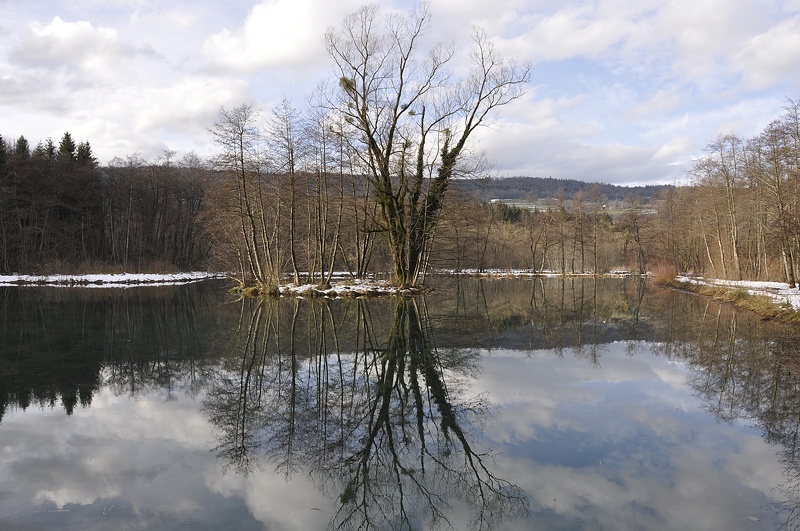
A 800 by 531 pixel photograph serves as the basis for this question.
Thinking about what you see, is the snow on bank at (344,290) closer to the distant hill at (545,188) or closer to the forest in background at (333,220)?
the forest in background at (333,220)

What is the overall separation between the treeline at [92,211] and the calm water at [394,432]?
108ft

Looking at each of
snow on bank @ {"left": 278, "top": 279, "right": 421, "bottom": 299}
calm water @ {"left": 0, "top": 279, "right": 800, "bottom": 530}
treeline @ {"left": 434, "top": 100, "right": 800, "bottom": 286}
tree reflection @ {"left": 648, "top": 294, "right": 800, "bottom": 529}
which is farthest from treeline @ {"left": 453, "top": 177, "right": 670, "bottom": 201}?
calm water @ {"left": 0, "top": 279, "right": 800, "bottom": 530}

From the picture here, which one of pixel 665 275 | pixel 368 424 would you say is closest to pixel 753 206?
pixel 665 275

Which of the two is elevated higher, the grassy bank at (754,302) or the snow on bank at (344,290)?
the snow on bank at (344,290)

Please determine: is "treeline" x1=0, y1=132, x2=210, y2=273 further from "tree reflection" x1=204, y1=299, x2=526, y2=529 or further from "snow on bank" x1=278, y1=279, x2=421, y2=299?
"tree reflection" x1=204, y1=299, x2=526, y2=529

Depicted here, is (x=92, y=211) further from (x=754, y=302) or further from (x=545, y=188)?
(x=545, y=188)

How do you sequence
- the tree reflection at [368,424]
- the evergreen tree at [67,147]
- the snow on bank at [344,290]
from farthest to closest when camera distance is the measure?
the evergreen tree at [67,147] → the snow on bank at [344,290] → the tree reflection at [368,424]

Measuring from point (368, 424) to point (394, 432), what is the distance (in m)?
0.43

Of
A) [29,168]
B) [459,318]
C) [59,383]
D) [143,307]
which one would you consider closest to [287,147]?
[143,307]

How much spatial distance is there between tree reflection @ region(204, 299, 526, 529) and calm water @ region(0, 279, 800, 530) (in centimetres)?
3

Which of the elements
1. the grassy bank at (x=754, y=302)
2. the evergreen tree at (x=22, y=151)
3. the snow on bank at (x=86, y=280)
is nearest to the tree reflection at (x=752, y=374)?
the grassy bank at (x=754, y=302)

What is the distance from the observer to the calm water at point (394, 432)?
4.37m

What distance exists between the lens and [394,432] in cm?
615

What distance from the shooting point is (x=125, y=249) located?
4909 cm
